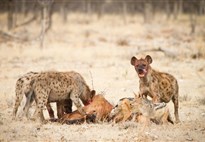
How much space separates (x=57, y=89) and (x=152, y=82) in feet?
5.84

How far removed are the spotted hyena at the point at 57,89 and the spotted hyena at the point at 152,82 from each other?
105 centimetres

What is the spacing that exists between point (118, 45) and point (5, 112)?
15830mm

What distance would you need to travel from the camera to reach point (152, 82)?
952 centimetres

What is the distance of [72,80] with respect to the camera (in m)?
9.73

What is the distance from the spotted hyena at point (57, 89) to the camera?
9305mm

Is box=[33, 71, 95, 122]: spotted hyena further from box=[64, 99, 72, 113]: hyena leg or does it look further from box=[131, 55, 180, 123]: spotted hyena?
→ box=[131, 55, 180, 123]: spotted hyena

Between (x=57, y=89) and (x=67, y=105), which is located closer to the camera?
(x=57, y=89)

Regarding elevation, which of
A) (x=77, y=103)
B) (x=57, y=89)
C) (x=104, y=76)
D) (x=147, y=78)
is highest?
(x=147, y=78)

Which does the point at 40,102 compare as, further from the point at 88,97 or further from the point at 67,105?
the point at 88,97

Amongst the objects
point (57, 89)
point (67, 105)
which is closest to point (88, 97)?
point (67, 105)

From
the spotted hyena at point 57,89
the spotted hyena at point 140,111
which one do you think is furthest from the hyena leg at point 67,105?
the spotted hyena at point 140,111

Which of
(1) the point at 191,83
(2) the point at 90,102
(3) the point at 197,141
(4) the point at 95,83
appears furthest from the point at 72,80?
(1) the point at 191,83

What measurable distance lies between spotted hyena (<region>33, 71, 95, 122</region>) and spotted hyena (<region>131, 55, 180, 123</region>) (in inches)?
41.3

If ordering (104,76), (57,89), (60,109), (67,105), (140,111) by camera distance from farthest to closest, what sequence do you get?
(104,76) → (67,105) → (60,109) → (57,89) → (140,111)
